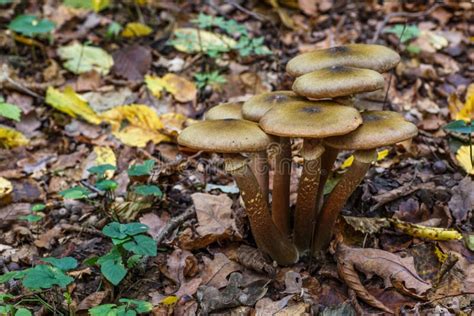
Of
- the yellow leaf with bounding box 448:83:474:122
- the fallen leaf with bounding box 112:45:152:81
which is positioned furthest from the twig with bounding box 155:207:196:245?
the yellow leaf with bounding box 448:83:474:122

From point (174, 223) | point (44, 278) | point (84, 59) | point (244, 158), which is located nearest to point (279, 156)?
point (244, 158)

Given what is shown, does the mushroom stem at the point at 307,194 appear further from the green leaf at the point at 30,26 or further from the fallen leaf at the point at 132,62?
the green leaf at the point at 30,26

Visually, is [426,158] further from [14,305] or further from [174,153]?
[14,305]

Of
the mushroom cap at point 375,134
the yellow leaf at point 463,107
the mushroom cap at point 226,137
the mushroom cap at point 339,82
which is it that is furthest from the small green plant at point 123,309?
the yellow leaf at point 463,107

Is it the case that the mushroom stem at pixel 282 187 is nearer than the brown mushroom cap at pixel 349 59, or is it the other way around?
the brown mushroom cap at pixel 349 59

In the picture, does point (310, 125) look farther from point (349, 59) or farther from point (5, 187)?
point (5, 187)

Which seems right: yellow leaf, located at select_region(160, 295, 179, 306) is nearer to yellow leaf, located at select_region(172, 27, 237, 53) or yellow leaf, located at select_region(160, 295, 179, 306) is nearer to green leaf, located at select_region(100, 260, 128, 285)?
green leaf, located at select_region(100, 260, 128, 285)
